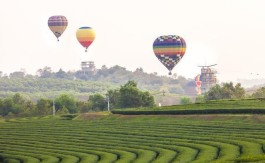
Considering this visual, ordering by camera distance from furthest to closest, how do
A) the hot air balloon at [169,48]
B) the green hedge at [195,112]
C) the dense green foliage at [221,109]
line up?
1. the hot air balloon at [169,48]
2. the dense green foliage at [221,109]
3. the green hedge at [195,112]

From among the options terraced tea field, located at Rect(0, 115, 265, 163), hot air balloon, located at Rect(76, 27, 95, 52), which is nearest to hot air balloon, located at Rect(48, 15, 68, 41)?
hot air balloon, located at Rect(76, 27, 95, 52)

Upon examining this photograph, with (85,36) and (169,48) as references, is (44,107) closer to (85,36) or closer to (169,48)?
(85,36)

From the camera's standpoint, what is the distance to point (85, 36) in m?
186

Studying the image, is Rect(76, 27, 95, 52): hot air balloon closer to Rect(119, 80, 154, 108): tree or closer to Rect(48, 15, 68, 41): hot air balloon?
Rect(48, 15, 68, 41): hot air balloon

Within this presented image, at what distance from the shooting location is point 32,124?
111 meters

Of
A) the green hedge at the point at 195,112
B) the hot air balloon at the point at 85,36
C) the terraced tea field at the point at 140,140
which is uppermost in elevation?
the hot air balloon at the point at 85,36

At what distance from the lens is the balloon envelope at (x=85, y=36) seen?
186 meters

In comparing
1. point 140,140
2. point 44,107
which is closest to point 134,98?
point 44,107

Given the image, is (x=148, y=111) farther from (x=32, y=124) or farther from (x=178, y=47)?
(x=178, y=47)

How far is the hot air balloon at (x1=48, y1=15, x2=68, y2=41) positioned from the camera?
17645 centimetres

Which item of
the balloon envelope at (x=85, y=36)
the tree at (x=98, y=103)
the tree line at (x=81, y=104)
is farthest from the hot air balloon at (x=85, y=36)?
the tree line at (x=81, y=104)

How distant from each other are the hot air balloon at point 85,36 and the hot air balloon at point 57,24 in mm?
8655

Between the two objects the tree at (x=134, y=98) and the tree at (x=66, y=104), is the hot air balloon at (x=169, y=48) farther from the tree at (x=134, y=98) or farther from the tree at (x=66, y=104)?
the tree at (x=66, y=104)

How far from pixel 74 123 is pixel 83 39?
254ft
